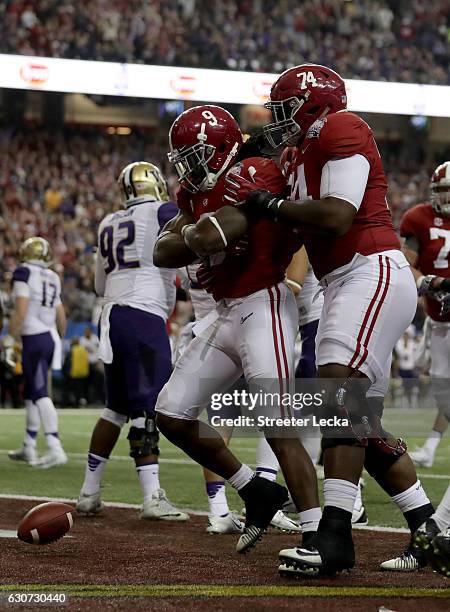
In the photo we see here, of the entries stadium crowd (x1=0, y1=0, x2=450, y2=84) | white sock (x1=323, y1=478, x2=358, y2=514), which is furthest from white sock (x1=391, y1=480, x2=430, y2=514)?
stadium crowd (x1=0, y1=0, x2=450, y2=84)

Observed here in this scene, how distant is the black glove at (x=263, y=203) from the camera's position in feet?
12.3

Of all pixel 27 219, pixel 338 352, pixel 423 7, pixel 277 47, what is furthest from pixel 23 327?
pixel 423 7

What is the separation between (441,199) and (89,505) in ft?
9.49

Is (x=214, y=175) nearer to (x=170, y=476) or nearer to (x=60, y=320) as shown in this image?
(x=170, y=476)

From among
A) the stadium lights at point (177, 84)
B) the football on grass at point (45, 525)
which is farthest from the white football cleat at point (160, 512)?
the stadium lights at point (177, 84)

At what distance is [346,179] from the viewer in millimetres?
3705

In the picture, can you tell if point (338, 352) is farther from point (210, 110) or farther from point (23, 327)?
point (23, 327)

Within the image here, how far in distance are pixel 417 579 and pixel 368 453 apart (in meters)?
0.51

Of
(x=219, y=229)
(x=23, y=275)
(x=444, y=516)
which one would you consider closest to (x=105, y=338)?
(x=219, y=229)

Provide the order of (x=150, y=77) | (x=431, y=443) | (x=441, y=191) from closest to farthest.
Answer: (x=441, y=191) < (x=431, y=443) < (x=150, y=77)

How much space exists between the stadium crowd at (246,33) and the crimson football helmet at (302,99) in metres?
19.8

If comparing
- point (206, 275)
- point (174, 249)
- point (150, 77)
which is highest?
point (150, 77)

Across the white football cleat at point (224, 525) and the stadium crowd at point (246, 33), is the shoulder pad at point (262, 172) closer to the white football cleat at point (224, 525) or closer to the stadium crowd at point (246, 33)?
the white football cleat at point (224, 525)

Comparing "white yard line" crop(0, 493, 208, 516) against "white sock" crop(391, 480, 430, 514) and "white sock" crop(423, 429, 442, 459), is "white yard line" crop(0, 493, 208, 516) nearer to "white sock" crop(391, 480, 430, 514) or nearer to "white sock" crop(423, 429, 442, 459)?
"white sock" crop(391, 480, 430, 514)
